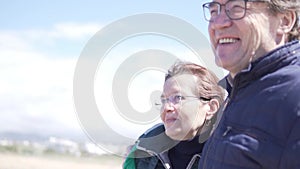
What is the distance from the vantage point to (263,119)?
194 centimetres

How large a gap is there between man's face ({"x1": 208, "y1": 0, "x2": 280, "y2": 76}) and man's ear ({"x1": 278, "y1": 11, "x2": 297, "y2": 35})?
20mm

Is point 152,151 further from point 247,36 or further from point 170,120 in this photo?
point 247,36

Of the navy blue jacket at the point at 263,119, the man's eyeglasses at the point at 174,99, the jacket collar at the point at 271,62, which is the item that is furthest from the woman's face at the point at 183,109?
the jacket collar at the point at 271,62

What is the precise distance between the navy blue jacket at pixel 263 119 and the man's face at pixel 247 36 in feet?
0.19

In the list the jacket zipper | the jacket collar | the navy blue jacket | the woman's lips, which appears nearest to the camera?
the navy blue jacket

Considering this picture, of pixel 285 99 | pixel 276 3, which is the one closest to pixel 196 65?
pixel 276 3

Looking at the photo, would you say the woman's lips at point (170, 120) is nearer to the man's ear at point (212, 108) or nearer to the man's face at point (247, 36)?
the man's ear at point (212, 108)

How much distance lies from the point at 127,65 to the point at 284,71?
103 cm

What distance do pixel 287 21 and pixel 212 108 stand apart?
1059mm

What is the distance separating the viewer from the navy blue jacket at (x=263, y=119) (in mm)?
1881

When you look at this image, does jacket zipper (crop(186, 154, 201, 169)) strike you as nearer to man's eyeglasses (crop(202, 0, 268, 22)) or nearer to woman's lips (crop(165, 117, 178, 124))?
woman's lips (crop(165, 117, 178, 124))

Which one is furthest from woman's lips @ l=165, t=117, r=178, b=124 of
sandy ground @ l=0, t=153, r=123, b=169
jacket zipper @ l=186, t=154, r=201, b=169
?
sandy ground @ l=0, t=153, r=123, b=169

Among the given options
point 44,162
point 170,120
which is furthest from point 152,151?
point 44,162

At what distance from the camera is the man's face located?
2.11 metres
